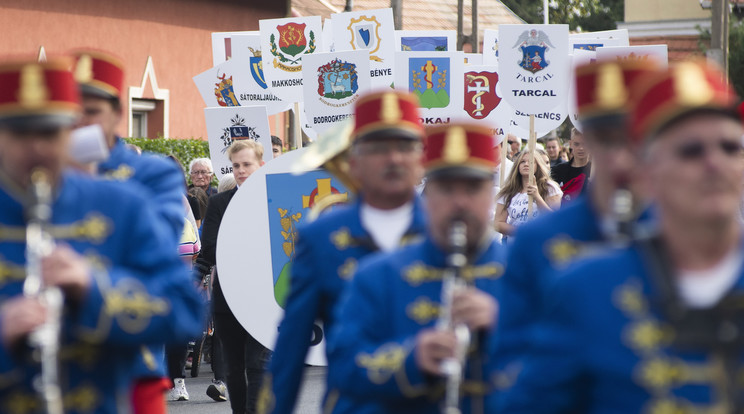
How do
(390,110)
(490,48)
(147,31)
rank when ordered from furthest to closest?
(147,31)
(490,48)
(390,110)

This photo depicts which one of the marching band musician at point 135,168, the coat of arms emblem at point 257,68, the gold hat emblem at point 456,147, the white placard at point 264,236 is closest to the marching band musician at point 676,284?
the gold hat emblem at point 456,147

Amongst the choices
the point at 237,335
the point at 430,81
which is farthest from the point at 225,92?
the point at 237,335

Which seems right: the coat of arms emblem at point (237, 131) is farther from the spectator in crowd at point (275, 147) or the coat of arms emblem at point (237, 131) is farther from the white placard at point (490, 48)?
the white placard at point (490, 48)

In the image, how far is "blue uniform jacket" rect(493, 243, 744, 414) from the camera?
2.79m

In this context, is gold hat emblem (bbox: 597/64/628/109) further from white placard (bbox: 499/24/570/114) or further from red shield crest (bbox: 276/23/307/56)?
red shield crest (bbox: 276/23/307/56)

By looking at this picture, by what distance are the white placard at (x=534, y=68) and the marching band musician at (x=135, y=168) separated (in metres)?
8.11

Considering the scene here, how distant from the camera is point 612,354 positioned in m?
2.85

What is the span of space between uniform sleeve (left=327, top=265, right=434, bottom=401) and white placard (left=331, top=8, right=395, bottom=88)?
1144cm

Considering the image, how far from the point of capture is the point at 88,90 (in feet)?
17.4

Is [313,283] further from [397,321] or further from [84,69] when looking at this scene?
[84,69]

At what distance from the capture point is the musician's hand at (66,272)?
3.53m

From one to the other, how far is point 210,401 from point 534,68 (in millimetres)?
4615

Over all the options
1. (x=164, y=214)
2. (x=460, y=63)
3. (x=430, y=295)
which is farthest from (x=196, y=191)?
(x=430, y=295)

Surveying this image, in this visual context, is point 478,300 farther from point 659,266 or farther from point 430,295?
point 659,266
